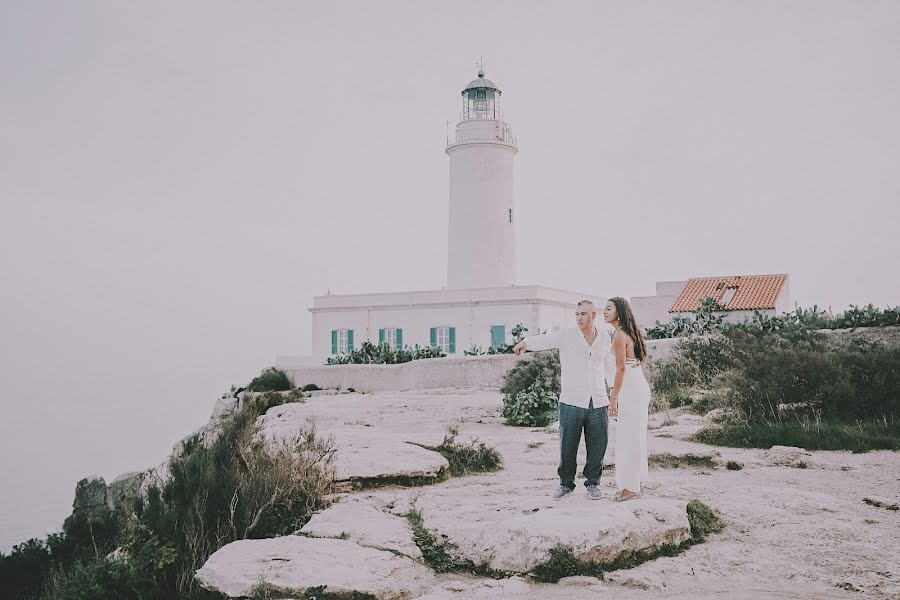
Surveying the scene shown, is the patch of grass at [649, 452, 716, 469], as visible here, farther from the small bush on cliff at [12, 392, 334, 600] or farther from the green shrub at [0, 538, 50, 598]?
the green shrub at [0, 538, 50, 598]

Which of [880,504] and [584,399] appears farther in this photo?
[880,504]

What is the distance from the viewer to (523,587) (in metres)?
4.83

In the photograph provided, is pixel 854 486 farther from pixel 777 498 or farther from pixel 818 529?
pixel 818 529

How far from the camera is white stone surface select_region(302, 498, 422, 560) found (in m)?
5.57

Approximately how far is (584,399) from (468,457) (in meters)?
2.74

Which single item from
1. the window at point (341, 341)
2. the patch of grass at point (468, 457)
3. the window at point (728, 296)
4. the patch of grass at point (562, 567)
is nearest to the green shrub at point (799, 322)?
the window at point (728, 296)

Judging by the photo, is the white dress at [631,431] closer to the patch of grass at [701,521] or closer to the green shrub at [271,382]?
the patch of grass at [701,521]

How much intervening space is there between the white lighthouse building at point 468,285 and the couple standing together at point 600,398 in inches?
836

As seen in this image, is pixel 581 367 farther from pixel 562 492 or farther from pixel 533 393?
pixel 533 393

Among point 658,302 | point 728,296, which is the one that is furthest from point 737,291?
point 658,302

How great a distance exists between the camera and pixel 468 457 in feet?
28.3

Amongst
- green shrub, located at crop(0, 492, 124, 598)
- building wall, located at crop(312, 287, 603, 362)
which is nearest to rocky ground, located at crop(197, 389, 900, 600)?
green shrub, located at crop(0, 492, 124, 598)

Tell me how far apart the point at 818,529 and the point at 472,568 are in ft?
7.86

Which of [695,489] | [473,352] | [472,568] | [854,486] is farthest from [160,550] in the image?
[473,352]
